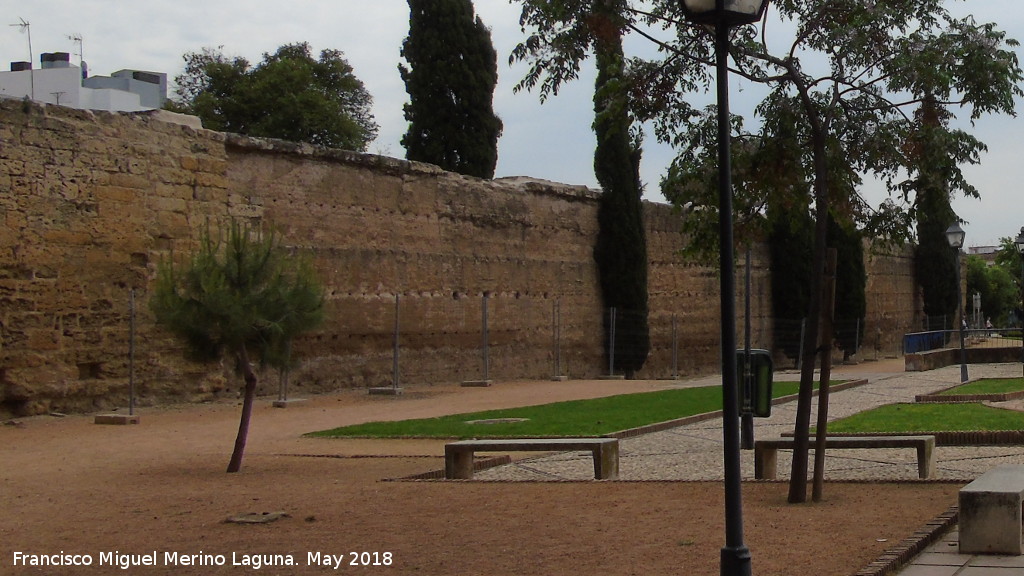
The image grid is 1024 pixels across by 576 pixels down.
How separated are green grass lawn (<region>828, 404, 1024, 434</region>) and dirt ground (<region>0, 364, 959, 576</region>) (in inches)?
167

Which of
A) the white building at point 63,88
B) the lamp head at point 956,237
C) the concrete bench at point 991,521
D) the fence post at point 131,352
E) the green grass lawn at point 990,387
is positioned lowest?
the green grass lawn at point 990,387

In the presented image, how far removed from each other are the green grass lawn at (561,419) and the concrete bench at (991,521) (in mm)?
7410

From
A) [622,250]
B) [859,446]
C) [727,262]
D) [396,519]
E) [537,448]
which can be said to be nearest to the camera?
[727,262]

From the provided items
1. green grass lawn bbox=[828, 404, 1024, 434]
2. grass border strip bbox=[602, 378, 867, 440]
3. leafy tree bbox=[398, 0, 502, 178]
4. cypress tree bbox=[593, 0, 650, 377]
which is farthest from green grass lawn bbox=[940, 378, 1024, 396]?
leafy tree bbox=[398, 0, 502, 178]

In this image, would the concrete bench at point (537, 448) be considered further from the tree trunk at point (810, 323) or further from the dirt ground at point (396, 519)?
the tree trunk at point (810, 323)

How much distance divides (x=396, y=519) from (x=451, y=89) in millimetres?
23199

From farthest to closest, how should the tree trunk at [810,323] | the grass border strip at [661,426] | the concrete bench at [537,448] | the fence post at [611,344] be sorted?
the fence post at [611,344] → the grass border strip at [661,426] → the concrete bench at [537,448] → the tree trunk at [810,323]

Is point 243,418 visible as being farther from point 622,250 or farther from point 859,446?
point 622,250

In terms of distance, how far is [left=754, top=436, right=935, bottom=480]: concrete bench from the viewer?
10.4 meters

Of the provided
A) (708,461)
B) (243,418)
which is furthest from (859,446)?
(243,418)

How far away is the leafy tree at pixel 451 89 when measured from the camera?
30438 mm

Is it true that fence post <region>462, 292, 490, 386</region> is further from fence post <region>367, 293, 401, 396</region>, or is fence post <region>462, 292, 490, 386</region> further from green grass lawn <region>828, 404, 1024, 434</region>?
green grass lawn <region>828, 404, 1024, 434</region>

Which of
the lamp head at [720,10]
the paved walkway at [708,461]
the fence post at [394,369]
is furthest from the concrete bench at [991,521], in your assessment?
the fence post at [394,369]

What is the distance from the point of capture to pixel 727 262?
21.3 feet
